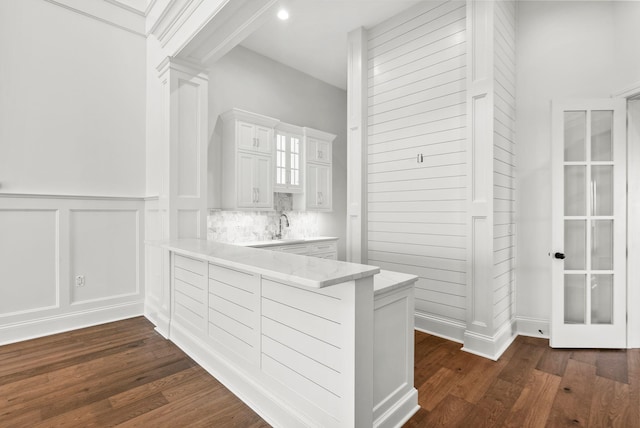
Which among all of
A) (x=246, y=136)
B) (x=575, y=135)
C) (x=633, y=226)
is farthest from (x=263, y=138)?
(x=633, y=226)

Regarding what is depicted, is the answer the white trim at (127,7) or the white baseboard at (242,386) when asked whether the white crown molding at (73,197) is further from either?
the white trim at (127,7)

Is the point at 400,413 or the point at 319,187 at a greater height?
the point at 319,187

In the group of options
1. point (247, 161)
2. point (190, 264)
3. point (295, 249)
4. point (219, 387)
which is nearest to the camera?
point (219, 387)

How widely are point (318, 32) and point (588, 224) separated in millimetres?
3650

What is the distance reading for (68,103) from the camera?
10.1ft

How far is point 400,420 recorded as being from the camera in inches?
69.7

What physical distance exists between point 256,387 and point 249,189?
8.91 ft

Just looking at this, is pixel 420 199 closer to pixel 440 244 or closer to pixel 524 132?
pixel 440 244

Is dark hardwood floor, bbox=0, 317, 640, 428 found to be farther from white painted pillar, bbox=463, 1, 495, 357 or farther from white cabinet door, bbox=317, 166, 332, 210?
white cabinet door, bbox=317, 166, 332, 210

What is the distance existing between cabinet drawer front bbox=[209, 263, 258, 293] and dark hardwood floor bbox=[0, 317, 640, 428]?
700 millimetres

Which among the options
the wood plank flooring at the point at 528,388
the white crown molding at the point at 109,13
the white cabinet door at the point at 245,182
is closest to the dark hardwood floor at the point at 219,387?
the wood plank flooring at the point at 528,388

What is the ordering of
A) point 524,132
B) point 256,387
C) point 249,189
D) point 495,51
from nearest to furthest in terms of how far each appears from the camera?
point 256,387
point 495,51
point 524,132
point 249,189

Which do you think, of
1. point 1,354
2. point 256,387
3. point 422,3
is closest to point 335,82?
point 422,3

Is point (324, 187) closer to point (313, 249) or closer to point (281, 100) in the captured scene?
point (313, 249)
